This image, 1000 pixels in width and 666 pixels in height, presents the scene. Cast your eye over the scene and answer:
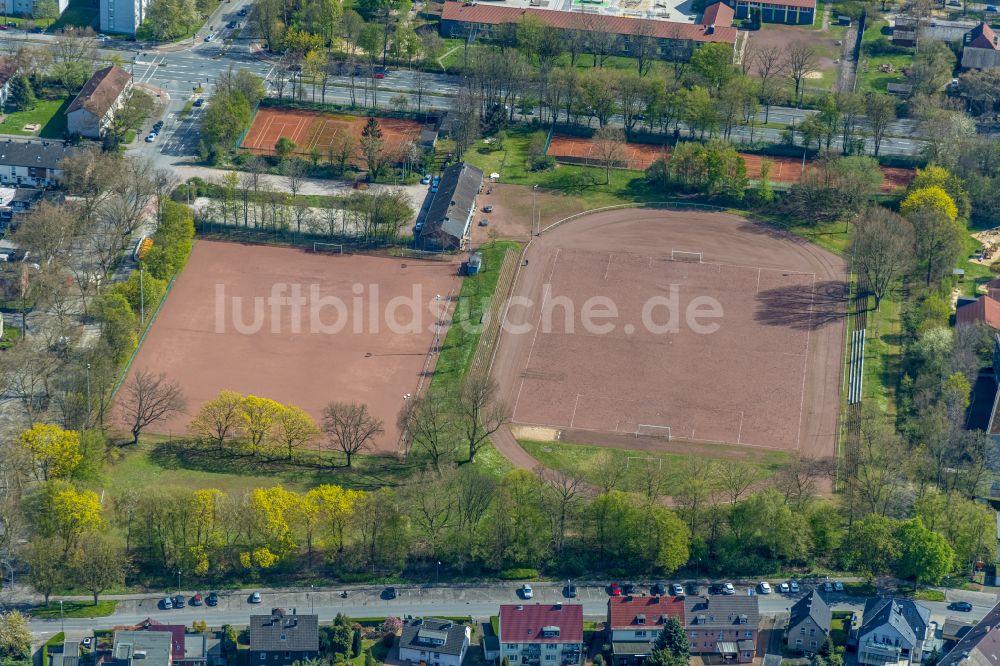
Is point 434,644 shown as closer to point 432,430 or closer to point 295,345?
point 432,430

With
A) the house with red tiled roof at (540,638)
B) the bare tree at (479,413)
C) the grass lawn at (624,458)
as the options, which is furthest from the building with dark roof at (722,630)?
the bare tree at (479,413)

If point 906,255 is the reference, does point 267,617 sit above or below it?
below

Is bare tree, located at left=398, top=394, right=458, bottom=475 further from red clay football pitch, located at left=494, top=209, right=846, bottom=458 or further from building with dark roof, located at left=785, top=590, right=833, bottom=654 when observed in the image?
building with dark roof, located at left=785, top=590, right=833, bottom=654

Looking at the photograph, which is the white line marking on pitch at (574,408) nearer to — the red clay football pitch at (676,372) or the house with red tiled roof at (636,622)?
the red clay football pitch at (676,372)

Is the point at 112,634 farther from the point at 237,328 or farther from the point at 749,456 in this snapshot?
the point at 749,456

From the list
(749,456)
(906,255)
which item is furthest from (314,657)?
(906,255)
